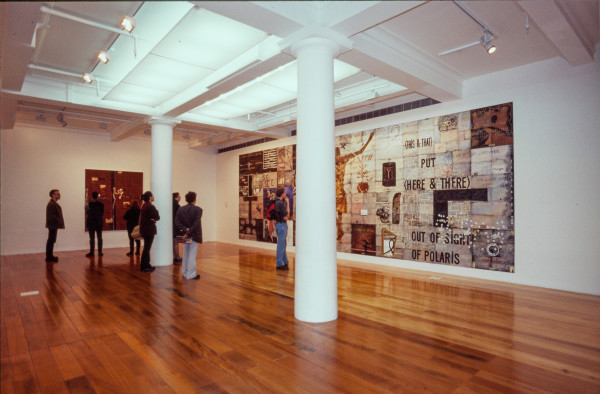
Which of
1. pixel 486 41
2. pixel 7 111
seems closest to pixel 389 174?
pixel 486 41

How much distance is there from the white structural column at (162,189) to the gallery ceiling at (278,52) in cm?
40

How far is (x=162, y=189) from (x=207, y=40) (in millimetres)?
3760

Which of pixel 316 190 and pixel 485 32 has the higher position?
pixel 485 32

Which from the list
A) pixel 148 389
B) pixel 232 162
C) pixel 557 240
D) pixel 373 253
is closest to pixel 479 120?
pixel 557 240

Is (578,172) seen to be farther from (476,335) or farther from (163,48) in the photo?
(163,48)

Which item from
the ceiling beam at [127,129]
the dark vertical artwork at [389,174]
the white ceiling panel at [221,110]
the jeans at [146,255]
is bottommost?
the jeans at [146,255]

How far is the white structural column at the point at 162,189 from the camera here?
290 inches

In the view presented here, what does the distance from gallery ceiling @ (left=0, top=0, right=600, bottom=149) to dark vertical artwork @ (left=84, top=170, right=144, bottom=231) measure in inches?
111

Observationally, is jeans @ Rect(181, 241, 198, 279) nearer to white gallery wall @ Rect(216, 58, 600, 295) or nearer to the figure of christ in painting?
the figure of christ in painting

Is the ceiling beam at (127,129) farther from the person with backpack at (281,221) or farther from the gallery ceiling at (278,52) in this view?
the person with backpack at (281,221)

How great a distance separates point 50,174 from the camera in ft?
31.1

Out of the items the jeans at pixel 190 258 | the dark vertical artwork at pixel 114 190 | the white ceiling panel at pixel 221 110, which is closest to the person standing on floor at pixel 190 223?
the jeans at pixel 190 258

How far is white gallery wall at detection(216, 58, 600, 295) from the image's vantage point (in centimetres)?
497

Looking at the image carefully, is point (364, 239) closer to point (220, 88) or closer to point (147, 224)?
point (220, 88)
